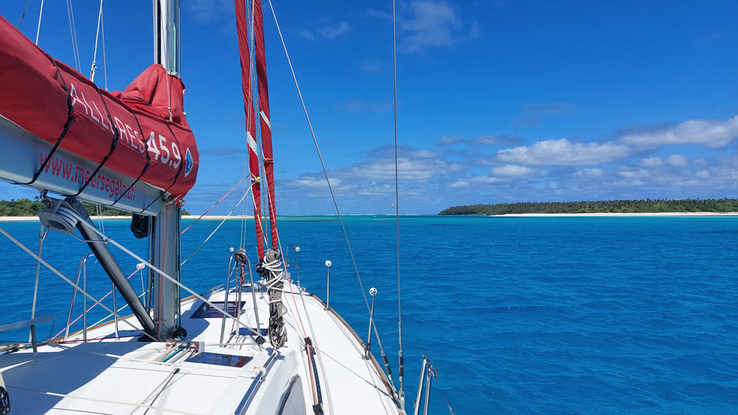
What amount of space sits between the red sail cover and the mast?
1.10 feet

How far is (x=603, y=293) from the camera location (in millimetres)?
16234

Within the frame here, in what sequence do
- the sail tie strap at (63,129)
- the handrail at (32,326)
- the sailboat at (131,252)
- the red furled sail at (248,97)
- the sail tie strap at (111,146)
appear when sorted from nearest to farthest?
the sailboat at (131,252)
the sail tie strap at (63,129)
the sail tie strap at (111,146)
the handrail at (32,326)
the red furled sail at (248,97)

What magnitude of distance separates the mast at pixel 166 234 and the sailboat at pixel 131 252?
13 mm

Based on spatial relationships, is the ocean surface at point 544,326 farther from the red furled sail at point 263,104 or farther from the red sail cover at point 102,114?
the red sail cover at point 102,114

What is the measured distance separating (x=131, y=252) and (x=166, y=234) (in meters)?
1.26

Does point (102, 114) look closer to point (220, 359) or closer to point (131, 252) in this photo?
point (131, 252)

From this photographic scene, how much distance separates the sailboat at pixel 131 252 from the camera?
89.4 inches

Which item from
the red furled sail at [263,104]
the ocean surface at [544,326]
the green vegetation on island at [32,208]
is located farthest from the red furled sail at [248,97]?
the ocean surface at [544,326]

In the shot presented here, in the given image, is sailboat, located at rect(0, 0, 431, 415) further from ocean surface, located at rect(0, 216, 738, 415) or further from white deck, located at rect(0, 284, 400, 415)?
ocean surface, located at rect(0, 216, 738, 415)

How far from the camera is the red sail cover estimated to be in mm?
2020

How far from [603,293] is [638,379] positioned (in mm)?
9372

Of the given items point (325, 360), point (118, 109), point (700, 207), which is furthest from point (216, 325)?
point (700, 207)

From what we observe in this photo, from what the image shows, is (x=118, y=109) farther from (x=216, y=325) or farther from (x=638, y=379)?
(x=638, y=379)

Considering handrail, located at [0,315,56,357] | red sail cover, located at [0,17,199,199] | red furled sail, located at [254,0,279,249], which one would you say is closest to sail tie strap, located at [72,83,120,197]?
red sail cover, located at [0,17,199,199]
